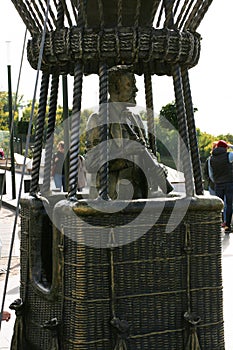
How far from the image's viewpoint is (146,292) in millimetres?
4227

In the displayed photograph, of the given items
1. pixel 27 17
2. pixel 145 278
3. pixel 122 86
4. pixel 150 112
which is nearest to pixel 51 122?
pixel 122 86

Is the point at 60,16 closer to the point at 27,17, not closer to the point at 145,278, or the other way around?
the point at 27,17

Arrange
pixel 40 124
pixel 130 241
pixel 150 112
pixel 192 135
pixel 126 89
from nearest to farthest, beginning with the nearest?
1. pixel 130 241
2. pixel 192 135
3. pixel 40 124
4. pixel 126 89
5. pixel 150 112

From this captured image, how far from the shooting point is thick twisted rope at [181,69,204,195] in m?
4.52

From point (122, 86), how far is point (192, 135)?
68 centimetres

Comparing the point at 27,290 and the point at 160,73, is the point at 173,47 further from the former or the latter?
the point at 27,290

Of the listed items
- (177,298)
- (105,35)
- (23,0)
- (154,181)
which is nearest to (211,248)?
(177,298)

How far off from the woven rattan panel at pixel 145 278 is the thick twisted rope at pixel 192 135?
0.94 feet

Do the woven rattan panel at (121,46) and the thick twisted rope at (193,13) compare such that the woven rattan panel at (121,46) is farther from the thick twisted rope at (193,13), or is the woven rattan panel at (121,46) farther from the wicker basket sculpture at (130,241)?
the thick twisted rope at (193,13)

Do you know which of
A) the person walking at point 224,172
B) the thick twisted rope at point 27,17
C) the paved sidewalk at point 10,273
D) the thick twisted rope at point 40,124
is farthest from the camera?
Result: the person walking at point 224,172

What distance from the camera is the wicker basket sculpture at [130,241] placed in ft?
13.4

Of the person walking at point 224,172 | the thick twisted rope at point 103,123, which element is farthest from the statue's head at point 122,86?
the person walking at point 224,172

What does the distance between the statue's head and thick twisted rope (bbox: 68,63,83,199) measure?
27.4 inches

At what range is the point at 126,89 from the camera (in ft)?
16.1
